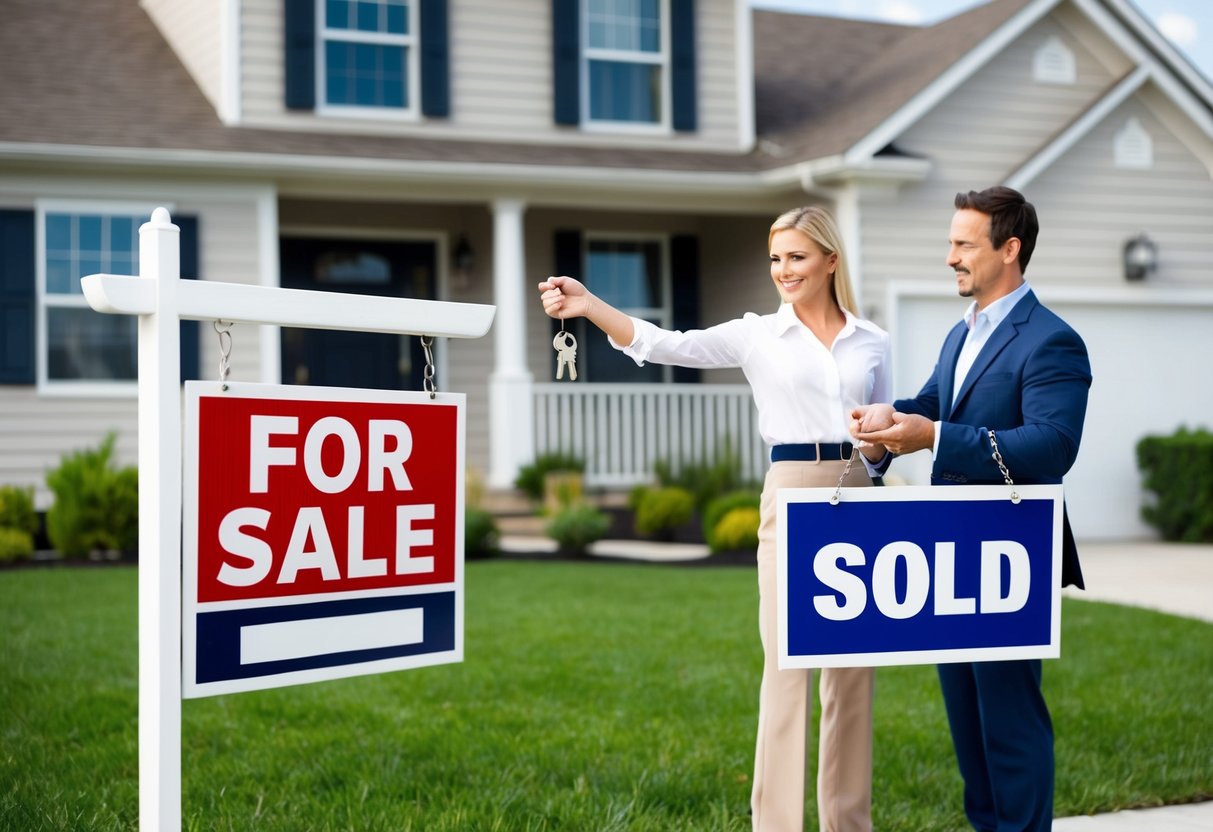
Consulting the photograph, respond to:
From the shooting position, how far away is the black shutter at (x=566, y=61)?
12477 mm

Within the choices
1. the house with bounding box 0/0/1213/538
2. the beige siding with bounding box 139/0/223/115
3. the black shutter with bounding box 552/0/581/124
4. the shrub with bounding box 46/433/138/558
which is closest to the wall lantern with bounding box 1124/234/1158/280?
the house with bounding box 0/0/1213/538

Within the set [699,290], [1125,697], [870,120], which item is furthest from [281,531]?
[699,290]

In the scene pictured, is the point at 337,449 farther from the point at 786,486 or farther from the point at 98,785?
the point at 98,785

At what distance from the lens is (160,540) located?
2.63 meters

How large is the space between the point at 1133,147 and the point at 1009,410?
10.4 meters

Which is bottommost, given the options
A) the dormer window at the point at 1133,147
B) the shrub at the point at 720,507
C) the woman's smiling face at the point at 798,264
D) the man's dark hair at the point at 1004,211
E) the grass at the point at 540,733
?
the grass at the point at 540,733

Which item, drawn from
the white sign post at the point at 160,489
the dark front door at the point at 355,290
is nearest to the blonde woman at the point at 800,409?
the white sign post at the point at 160,489

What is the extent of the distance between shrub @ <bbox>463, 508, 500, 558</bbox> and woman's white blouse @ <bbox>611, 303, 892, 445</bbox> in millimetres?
7050

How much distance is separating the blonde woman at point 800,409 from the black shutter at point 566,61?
9.51m

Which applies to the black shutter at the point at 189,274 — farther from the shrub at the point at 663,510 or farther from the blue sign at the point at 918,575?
the blue sign at the point at 918,575

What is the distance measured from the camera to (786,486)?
3.36 m

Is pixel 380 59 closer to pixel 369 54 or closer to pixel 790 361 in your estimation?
pixel 369 54

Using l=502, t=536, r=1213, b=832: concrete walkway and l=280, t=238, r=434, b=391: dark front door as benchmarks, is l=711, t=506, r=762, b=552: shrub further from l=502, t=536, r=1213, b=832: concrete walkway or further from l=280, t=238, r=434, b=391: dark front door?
l=280, t=238, r=434, b=391: dark front door

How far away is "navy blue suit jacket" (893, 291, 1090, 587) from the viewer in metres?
3.08
